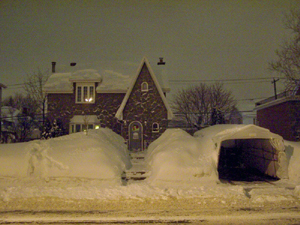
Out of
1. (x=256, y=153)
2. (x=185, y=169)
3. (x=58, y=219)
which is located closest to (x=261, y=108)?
(x=256, y=153)

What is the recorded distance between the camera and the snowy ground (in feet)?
22.3

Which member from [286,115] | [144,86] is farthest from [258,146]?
[286,115]

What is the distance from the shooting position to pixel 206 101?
129 ft

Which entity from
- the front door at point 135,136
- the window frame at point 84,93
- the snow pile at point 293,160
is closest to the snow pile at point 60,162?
the snow pile at point 293,160

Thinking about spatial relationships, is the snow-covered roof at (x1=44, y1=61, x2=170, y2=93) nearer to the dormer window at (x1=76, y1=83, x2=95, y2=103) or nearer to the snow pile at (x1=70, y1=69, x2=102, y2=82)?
the snow pile at (x1=70, y1=69, x2=102, y2=82)

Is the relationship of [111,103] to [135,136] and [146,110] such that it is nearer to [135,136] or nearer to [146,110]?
[146,110]

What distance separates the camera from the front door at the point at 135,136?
2214cm

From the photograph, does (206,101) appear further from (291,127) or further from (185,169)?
(185,169)

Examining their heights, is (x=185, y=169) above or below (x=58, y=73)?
below

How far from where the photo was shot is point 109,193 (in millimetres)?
8672

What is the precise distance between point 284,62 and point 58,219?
57.4 feet

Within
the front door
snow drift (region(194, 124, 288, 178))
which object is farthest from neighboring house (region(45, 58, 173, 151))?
snow drift (region(194, 124, 288, 178))

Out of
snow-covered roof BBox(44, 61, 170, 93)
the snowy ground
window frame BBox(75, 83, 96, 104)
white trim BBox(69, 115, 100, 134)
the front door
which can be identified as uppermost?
snow-covered roof BBox(44, 61, 170, 93)

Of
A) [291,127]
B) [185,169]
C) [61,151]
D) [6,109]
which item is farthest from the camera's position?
[6,109]
